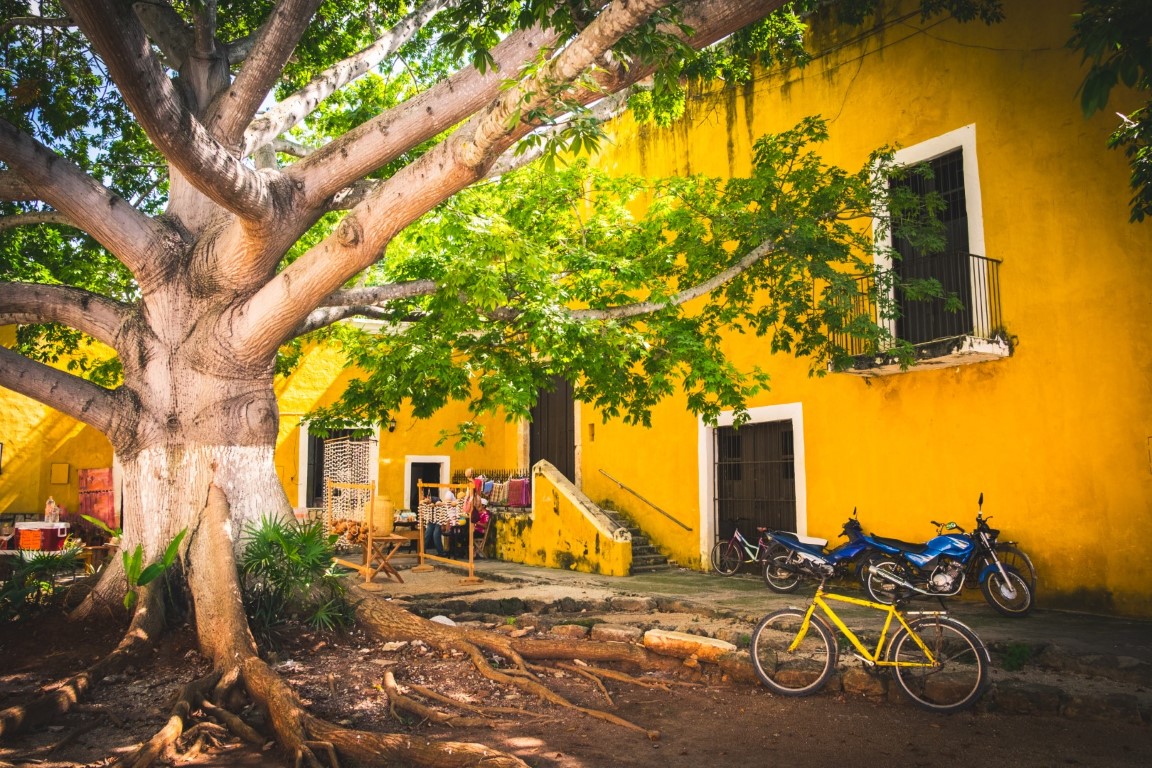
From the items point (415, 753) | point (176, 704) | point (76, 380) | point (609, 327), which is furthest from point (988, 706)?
point (76, 380)

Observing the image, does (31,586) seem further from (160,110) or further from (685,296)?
(685,296)

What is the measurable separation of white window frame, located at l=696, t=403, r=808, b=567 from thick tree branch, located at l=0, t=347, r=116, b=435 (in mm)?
7856

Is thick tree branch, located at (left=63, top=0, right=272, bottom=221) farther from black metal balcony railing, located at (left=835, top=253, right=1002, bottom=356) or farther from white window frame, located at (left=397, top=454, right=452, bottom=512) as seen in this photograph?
white window frame, located at (left=397, top=454, right=452, bottom=512)

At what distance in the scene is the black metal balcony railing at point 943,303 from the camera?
9500 mm

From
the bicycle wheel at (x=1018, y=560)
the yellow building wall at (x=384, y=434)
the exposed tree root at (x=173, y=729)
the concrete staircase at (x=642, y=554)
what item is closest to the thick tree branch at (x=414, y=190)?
the exposed tree root at (x=173, y=729)

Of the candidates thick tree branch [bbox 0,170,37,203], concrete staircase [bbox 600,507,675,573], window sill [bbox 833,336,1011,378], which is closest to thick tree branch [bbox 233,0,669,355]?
thick tree branch [bbox 0,170,37,203]

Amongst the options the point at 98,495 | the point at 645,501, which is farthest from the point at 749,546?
the point at 98,495

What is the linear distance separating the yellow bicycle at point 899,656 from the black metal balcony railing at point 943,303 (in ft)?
13.1

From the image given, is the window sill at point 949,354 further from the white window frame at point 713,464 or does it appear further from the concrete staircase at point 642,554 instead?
the concrete staircase at point 642,554

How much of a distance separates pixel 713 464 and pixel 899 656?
740 cm

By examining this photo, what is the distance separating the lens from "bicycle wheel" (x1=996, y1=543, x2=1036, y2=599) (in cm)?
867

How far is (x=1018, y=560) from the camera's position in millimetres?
9141

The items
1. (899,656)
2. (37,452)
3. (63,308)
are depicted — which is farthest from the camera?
(37,452)

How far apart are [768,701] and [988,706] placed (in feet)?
4.86
